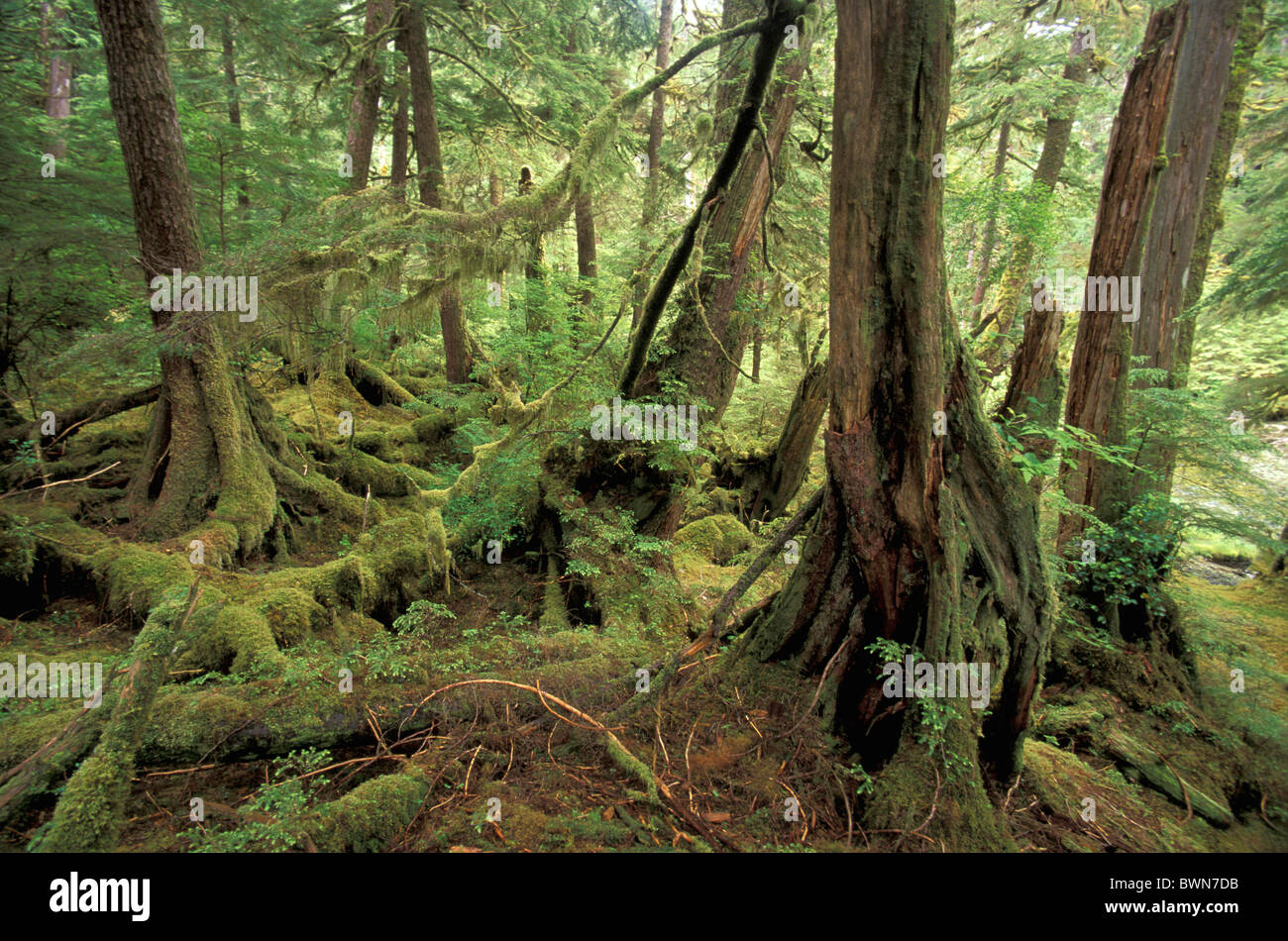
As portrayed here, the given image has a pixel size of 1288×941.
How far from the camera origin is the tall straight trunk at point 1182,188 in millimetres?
5531

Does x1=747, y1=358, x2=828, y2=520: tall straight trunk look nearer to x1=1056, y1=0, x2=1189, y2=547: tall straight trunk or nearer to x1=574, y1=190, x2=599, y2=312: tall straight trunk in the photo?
x1=1056, y1=0, x2=1189, y2=547: tall straight trunk

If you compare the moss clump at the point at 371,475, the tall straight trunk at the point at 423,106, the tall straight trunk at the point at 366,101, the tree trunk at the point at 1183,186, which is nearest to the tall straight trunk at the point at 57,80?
the tall straight trunk at the point at 366,101

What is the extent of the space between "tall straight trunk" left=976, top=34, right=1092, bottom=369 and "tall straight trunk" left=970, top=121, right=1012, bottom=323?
1.01 ft

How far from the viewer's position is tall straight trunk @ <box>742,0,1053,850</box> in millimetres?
2562

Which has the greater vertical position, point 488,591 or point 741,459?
point 741,459

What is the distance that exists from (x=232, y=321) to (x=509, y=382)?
287 cm

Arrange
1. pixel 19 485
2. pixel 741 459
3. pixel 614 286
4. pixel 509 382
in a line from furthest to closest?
pixel 741 459 < pixel 614 286 < pixel 509 382 < pixel 19 485

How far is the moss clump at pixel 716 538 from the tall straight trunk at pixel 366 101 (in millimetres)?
A: 8279

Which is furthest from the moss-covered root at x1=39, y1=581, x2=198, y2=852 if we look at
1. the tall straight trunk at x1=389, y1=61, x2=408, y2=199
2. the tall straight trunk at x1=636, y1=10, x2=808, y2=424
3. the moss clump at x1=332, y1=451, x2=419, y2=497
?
the tall straight trunk at x1=389, y1=61, x2=408, y2=199

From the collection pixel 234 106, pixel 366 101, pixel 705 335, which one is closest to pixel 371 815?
pixel 705 335
